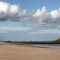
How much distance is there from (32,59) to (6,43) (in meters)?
6.72

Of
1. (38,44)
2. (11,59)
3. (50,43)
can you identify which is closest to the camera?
(11,59)

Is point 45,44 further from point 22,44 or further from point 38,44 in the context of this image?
point 22,44

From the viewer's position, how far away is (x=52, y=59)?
19.0 feet

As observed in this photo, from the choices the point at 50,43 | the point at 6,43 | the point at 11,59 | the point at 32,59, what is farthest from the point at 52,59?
the point at 6,43

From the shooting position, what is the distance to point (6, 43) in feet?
40.1

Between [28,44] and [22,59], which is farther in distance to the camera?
[28,44]

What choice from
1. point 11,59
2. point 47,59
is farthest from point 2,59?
point 47,59

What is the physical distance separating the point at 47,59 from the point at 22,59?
74 centimetres

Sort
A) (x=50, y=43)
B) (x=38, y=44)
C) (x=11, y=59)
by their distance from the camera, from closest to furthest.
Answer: (x=11, y=59) → (x=50, y=43) → (x=38, y=44)

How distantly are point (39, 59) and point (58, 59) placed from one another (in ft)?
1.89

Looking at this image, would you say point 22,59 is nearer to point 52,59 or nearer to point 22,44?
point 52,59

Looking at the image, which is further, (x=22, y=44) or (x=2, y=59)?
(x=22, y=44)

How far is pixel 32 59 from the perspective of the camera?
5.69 metres

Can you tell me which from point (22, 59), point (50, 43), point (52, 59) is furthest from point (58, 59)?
point (50, 43)
